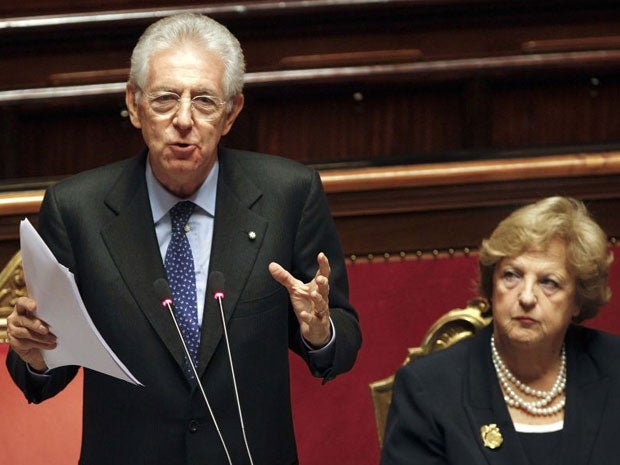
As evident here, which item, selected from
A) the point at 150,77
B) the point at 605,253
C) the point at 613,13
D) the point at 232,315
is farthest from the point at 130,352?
the point at 613,13

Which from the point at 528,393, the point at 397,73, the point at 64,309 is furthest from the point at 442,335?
the point at 64,309

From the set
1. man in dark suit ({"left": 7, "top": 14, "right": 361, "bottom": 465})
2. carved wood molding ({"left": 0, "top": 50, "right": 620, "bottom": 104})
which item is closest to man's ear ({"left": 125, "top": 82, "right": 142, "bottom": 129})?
man in dark suit ({"left": 7, "top": 14, "right": 361, "bottom": 465})

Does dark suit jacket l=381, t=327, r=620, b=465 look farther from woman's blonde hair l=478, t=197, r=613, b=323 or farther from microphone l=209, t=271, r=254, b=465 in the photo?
microphone l=209, t=271, r=254, b=465

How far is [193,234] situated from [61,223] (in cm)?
11

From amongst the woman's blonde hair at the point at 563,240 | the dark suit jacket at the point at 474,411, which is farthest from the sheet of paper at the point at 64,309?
the woman's blonde hair at the point at 563,240

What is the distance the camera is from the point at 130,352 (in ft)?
3.08

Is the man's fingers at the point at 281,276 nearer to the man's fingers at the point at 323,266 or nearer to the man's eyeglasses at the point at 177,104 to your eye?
the man's fingers at the point at 323,266

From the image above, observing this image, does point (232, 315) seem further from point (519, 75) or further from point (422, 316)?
point (519, 75)

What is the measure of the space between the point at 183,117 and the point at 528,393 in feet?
1.60

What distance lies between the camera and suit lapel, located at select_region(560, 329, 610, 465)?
1159 mm

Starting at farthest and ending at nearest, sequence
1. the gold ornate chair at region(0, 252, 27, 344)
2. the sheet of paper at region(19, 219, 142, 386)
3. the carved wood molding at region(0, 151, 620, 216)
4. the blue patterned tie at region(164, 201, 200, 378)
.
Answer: the carved wood molding at region(0, 151, 620, 216)
the gold ornate chair at region(0, 252, 27, 344)
the blue patterned tie at region(164, 201, 200, 378)
the sheet of paper at region(19, 219, 142, 386)

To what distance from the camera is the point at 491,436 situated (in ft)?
3.78

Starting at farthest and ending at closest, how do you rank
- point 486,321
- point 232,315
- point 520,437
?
1. point 486,321
2. point 520,437
3. point 232,315

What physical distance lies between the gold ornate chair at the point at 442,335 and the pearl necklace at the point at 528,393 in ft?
0.34
